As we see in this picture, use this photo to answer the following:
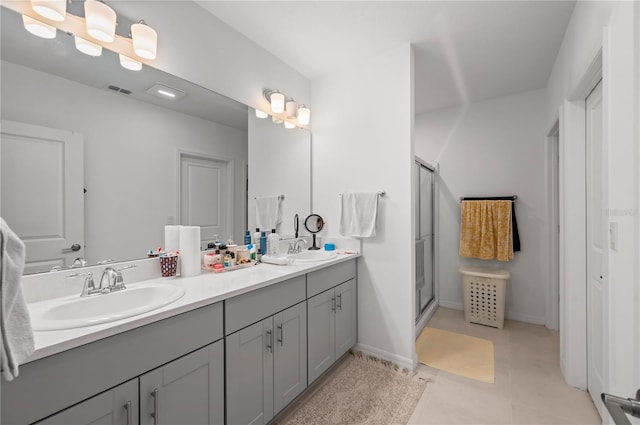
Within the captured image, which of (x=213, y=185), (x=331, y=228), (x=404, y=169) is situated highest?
(x=404, y=169)

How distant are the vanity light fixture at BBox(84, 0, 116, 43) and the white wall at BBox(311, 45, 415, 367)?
171cm

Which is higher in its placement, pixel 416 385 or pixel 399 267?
pixel 399 267

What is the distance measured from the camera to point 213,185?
1897 mm

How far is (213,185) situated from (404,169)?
147 centimetres

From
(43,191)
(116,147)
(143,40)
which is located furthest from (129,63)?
(43,191)

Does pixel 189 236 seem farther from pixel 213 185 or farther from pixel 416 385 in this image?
pixel 416 385

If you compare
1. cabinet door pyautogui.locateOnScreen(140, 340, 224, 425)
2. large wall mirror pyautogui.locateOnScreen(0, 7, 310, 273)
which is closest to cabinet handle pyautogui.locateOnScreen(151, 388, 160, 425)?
cabinet door pyautogui.locateOnScreen(140, 340, 224, 425)

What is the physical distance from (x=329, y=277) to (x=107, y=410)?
140 centimetres

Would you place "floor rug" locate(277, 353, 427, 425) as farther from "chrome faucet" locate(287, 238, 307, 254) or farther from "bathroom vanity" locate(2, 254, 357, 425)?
"chrome faucet" locate(287, 238, 307, 254)

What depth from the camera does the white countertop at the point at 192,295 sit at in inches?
32.7

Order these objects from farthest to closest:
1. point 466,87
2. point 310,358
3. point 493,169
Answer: point 493,169
point 466,87
point 310,358

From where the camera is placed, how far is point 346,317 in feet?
7.45

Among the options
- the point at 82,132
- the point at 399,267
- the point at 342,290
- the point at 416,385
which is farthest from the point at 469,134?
the point at 82,132

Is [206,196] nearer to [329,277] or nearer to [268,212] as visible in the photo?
[268,212]
